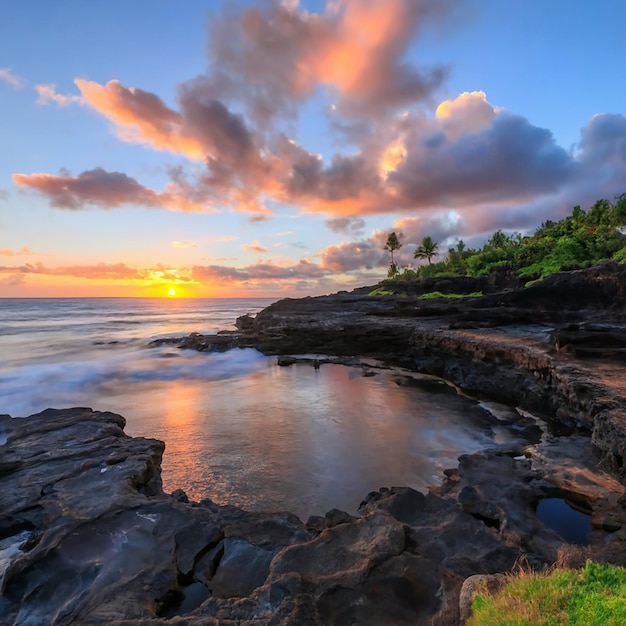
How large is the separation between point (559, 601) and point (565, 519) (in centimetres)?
528

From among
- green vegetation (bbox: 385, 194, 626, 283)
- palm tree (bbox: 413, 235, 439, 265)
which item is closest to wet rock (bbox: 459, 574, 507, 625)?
green vegetation (bbox: 385, 194, 626, 283)

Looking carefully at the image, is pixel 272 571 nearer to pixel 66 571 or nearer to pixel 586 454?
pixel 66 571

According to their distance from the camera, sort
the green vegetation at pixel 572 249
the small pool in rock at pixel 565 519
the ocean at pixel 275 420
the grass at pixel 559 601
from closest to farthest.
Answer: the grass at pixel 559 601 → the small pool in rock at pixel 565 519 → the ocean at pixel 275 420 → the green vegetation at pixel 572 249

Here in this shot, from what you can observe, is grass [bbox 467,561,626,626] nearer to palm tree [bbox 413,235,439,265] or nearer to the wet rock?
the wet rock

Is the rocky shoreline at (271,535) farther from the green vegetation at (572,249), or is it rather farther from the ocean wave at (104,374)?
the green vegetation at (572,249)

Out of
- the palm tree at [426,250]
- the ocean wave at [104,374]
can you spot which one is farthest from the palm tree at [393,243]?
the ocean wave at [104,374]

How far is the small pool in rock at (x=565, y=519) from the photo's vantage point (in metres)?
7.26

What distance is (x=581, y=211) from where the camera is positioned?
58.2 metres

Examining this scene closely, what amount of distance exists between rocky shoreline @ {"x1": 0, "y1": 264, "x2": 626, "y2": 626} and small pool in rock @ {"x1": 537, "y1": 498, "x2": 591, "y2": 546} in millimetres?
160

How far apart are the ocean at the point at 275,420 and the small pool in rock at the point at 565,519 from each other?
2751 millimetres

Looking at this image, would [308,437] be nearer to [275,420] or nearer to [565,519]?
[275,420]

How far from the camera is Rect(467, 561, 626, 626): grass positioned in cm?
326

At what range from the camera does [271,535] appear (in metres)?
6.50

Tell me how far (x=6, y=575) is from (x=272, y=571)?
3.67m
